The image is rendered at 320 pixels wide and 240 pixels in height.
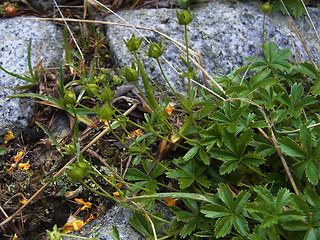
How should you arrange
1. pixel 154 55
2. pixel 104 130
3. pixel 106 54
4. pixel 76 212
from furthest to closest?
pixel 106 54, pixel 104 130, pixel 76 212, pixel 154 55

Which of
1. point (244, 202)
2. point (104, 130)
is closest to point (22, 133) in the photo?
point (104, 130)

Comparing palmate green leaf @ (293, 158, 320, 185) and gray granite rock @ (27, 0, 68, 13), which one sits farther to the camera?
gray granite rock @ (27, 0, 68, 13)

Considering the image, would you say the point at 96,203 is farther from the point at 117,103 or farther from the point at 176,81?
the point at 176,81

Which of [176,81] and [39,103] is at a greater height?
[176,81]

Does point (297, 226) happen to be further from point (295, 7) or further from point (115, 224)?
point (295, 7)

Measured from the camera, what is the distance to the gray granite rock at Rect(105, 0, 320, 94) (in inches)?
90.4

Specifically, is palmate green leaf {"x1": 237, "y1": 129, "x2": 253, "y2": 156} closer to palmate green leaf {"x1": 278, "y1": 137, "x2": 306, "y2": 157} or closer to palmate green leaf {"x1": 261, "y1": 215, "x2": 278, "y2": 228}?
palmate green leaf {"x1": 278, "y1": 137, "x2": 306, "y2": 157}

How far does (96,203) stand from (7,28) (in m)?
1.48

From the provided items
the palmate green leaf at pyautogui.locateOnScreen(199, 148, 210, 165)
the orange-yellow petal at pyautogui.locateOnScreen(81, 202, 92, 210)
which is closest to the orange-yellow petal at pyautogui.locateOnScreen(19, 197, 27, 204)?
the orange-yellow petal at pyautogui.locateOnScreen(81, 202, 92, 210)

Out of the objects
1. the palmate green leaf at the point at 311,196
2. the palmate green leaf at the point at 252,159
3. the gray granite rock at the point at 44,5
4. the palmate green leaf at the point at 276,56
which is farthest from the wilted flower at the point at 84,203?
the gray granite rock at the point at 44,5

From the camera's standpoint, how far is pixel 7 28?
245 centimetres

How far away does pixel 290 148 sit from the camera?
1.55 m

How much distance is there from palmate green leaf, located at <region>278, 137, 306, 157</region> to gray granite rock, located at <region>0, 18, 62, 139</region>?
149cm

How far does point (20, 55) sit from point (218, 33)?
1.39m
